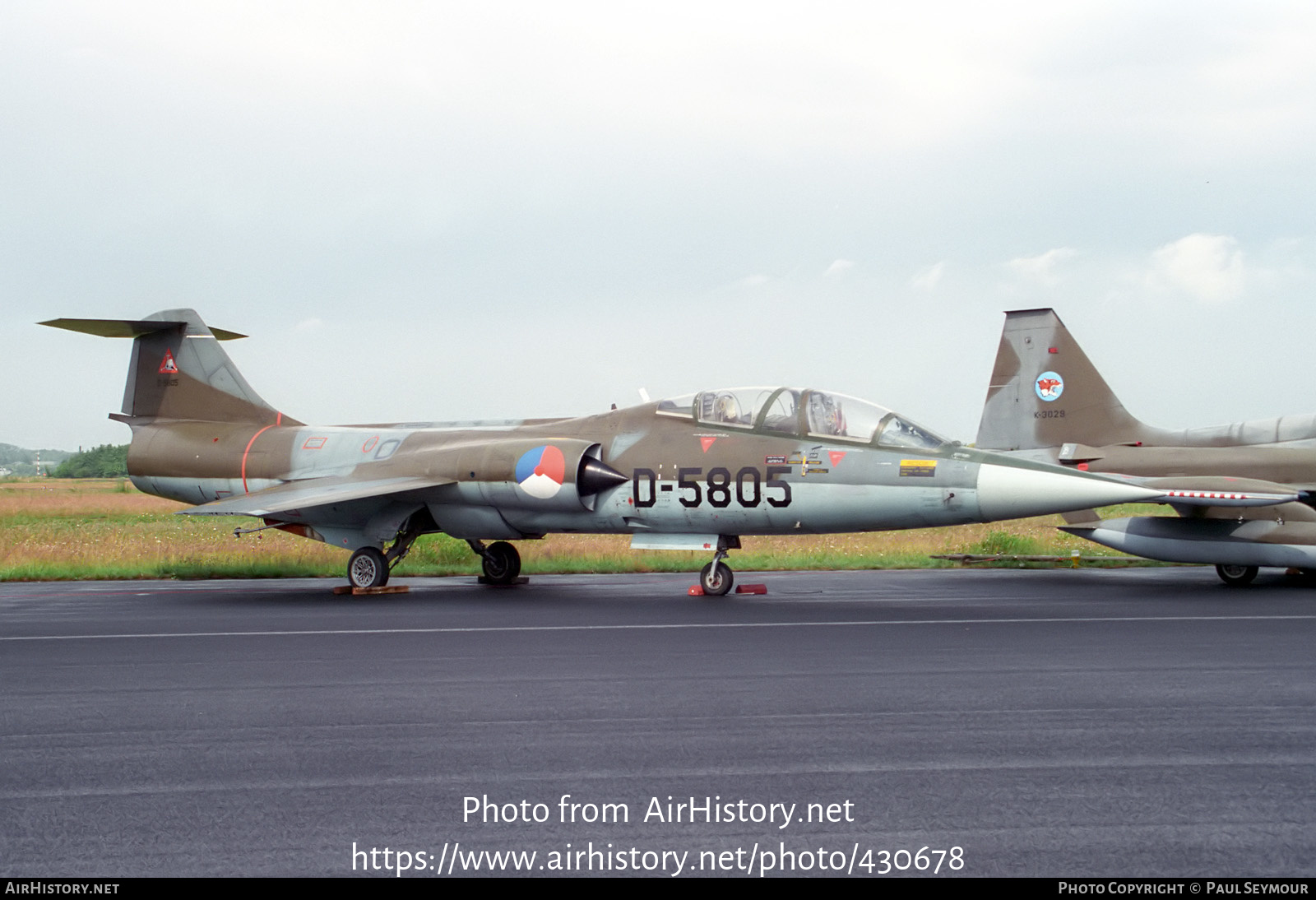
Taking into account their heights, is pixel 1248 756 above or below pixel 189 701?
above

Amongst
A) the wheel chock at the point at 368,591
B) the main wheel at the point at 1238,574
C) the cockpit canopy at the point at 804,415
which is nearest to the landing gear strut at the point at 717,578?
the cockpit canopy at the point at 804,415

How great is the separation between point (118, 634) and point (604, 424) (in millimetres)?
6490

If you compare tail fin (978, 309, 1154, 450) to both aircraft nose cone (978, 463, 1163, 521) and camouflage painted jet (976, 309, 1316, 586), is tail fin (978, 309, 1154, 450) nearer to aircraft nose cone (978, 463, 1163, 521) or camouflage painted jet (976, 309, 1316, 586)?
camouflage painted jet (976, 309, 1316, 586)

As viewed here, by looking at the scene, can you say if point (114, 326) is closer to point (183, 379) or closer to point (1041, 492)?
point (183, 379)

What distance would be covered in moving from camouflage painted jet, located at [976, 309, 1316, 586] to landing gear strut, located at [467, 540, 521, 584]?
26.6ft

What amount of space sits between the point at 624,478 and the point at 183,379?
8286 mm

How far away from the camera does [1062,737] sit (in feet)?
17.2

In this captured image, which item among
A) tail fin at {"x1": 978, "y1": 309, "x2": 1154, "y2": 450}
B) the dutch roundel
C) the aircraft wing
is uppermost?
tail fin at {"x1": 978, "y1": 309, "x2": 1154, "y2": 450}

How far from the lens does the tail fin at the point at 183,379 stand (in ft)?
57.1

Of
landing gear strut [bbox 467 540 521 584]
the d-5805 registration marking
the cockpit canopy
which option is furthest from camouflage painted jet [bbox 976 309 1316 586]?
landing gear strut [bbox 467 540 521 584]

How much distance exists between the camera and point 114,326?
1708 cm

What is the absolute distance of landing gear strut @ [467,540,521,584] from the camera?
51.8 ft
